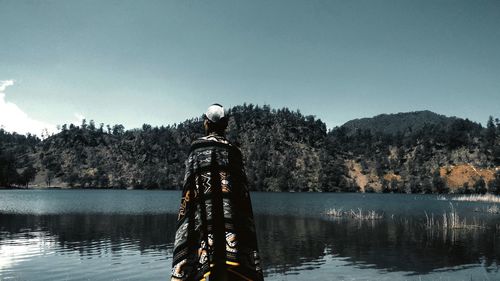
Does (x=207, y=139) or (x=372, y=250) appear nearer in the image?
(x=207, y=139)

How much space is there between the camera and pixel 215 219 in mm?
5906

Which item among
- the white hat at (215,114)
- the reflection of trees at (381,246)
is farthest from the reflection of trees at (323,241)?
the white hat at (215,114)

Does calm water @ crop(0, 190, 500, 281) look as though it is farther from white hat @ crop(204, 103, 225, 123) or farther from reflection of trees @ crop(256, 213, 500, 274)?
white hat @ crop(204, 103, 225, 123)

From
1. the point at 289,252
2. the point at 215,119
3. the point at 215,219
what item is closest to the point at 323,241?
the point at 289,252

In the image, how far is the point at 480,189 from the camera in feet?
583

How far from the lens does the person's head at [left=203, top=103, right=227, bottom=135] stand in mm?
6527

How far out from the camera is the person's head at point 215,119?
6.53 meters

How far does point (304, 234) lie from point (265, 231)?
4593 millimetres

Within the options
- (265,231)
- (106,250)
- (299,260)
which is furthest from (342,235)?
(106,250)

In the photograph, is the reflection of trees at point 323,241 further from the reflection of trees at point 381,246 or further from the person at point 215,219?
the person at point 215,219

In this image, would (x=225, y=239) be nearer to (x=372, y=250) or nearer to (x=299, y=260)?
(x=299, y=260)

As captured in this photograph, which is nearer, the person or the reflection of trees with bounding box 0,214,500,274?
the person

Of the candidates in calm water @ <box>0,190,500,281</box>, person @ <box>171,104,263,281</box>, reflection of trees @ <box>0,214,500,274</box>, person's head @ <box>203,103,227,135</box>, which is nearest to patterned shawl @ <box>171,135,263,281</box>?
person @ <box>171,104,263,281</box>

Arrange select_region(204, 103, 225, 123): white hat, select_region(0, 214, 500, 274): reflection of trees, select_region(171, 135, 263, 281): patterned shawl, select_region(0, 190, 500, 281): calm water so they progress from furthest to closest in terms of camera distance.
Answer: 1. select_region(0, 214, 500, 274): reflection of trees
2. select_region(0, 190, 500, 281): calm water
3. select_region(204, 103, 225, 123): white hat
4. select_region(171, 135, 263, 281): patterned shawl
